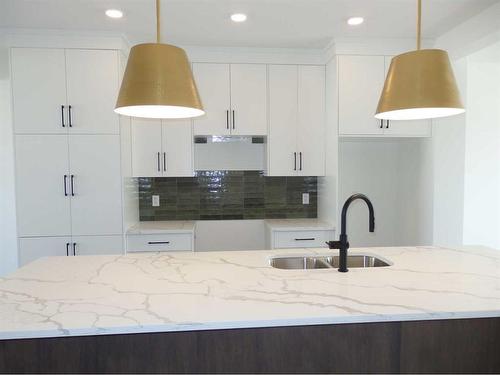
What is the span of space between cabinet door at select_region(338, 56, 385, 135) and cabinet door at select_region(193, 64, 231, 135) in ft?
3.51

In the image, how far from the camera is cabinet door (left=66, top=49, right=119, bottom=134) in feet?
9.95

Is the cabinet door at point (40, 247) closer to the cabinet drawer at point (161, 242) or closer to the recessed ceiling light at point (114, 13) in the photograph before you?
the cabinet drawer at point (161, 242)

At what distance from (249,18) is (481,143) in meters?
2.22

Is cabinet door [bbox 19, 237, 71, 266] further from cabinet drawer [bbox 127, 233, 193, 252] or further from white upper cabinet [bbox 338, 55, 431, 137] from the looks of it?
white upper cabinet [bbox 338, 55, 431, 137]

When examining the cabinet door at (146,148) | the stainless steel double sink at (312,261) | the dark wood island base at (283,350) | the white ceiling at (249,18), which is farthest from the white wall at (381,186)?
the dark wood island base at (283,350)

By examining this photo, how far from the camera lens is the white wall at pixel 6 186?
416 cm

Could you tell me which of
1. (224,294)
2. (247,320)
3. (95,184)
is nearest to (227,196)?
(95,184)

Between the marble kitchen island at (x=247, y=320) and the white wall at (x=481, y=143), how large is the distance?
6.21ft

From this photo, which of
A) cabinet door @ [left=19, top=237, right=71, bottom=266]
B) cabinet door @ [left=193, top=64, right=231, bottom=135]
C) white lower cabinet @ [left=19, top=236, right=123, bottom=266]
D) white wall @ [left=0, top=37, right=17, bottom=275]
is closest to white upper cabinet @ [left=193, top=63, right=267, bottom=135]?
cabinet door @ [left=193, top=64, right=231, bottom=135]

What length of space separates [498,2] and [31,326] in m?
3.30

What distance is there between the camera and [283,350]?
120 centimetres

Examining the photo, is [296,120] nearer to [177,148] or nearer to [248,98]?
[248,98]

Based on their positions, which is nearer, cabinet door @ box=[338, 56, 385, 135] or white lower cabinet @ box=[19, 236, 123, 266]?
white lower cabinet @ box=[19, 236, 123, 266]

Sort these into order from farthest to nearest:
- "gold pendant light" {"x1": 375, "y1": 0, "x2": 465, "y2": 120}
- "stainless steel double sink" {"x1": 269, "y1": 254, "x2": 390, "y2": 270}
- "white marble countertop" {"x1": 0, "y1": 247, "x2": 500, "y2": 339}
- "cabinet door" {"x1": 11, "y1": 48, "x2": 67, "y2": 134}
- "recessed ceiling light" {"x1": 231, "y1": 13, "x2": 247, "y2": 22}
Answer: "cabinet door" {"x1": 11, "y1": 48, "x2": 67, "y2": 134}, "recessed ceiling light" {"x1": 231, "y1": 13, "x2": 247, "y2": 22}, "stainless steel double sink" {"x1": 269, "y1": 254, "x2": 390, "y2": 270}, "gold pendant light" {"x1": 375, "y1": 0, "x2": 465, "y2": 120}, "white marble countertop" {"x1": 0, "y1": 247, "x2": 500, "y2": 339}
